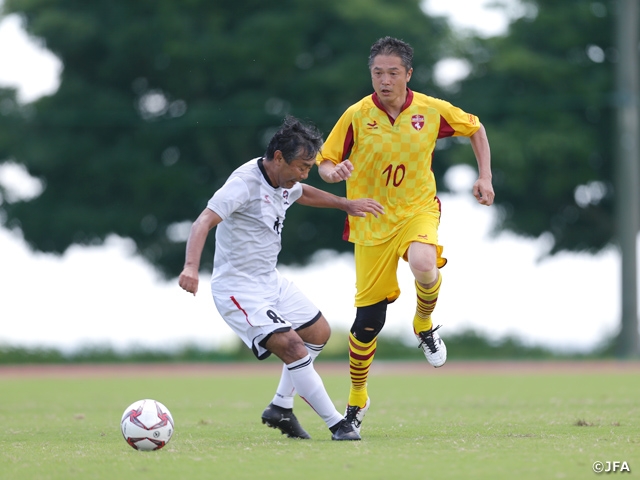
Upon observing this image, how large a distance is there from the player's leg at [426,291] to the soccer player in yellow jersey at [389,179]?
0.01 meters

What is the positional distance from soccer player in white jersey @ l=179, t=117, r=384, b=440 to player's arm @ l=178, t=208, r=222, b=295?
124mm

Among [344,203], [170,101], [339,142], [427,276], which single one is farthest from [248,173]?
[170,101]

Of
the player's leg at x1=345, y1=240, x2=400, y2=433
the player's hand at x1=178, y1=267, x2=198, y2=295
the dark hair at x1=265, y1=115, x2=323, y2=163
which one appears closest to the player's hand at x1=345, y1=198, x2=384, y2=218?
the player's leg at x1=345, y1=240, x2=400, y2=433

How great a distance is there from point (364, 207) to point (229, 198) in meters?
1.12

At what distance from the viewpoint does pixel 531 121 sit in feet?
96.6

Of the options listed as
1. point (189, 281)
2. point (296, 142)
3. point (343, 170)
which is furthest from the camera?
point (343, 170)

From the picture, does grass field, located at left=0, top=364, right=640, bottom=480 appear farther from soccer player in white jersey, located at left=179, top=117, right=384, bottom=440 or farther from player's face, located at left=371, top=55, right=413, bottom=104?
player's face, located at left=371, top=55, right=413, bottom=104

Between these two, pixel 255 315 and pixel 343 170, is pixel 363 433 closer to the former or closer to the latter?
pixel 255 315

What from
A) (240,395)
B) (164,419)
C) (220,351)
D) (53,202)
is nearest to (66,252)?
(53,202)

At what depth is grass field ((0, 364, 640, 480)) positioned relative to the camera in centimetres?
620

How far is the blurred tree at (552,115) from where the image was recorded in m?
28.8

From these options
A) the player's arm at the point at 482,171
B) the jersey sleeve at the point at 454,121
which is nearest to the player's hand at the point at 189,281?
the player's arm at the point at 482,171

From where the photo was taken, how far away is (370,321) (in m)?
8.77

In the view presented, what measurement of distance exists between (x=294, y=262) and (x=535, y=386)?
1563cm
